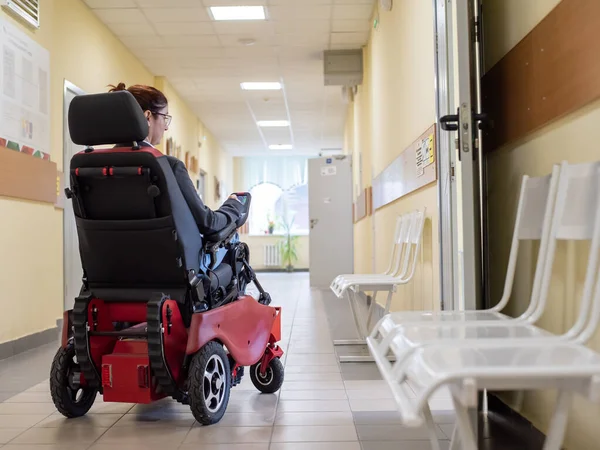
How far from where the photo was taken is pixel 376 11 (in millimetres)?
5910

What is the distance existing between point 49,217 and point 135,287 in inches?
104

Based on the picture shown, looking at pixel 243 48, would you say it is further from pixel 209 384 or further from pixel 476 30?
pixel 209 384

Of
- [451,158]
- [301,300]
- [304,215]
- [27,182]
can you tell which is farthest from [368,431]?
[304,215]

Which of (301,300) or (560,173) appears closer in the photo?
(560,173)

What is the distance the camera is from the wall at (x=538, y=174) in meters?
1.65

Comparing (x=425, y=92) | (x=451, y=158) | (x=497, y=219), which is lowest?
(x=497, y=219)

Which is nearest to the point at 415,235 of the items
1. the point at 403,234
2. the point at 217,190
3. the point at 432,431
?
the point at 403,234

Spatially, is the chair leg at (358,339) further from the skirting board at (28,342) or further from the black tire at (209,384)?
the skirting board at (28,342)

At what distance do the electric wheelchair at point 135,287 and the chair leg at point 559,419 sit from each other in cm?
136

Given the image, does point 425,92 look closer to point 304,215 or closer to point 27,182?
point 27,182

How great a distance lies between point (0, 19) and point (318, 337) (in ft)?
10.1

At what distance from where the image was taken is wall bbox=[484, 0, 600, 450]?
5.42 feet

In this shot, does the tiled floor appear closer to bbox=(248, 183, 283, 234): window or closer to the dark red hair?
the dark red hair

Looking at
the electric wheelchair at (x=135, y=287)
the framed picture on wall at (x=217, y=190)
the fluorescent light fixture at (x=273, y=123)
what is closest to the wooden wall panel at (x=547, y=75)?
the electric wheelchair at (x=135, y=287)
